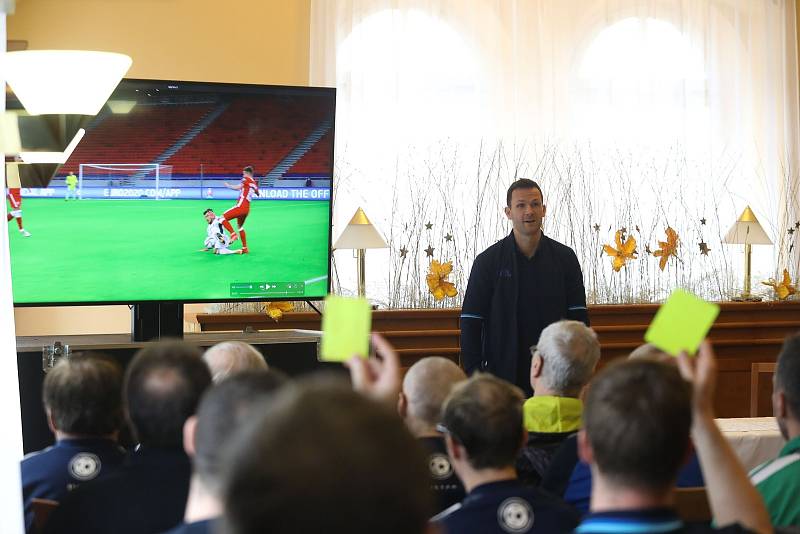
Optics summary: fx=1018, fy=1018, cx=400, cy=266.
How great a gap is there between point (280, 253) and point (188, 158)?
0.56m

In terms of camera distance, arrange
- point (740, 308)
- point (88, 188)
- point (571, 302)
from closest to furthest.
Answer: point (88, 188) → point (571, 302) → point (740, 308)

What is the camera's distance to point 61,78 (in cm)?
213

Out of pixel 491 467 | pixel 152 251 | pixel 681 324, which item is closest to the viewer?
pixel 681 324

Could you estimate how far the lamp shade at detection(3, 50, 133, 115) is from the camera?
207 cm

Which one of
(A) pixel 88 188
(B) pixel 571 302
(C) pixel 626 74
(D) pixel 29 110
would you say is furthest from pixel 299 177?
(C) pixel 626 74

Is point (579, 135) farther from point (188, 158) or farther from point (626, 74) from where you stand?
point (188, 158)

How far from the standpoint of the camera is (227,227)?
4.29m

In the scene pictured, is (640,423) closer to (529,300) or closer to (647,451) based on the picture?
(647,451)

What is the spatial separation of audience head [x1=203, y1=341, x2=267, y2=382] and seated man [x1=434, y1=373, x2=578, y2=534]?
72 centimetres

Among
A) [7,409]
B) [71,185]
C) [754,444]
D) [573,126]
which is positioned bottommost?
[754,444]

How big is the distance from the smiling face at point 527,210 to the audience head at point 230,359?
1.96m

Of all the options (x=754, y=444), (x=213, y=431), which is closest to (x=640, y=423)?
(x=213, y=431)

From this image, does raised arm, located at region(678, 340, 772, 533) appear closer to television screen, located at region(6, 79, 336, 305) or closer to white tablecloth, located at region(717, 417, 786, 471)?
white tablecloth, located at region(717, 417, 786, 471)

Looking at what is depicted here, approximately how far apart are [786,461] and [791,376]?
0.19m
